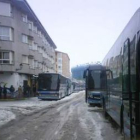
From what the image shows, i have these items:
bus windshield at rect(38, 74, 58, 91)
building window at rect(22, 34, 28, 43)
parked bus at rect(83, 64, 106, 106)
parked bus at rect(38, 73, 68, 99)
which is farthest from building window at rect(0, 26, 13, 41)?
parked bus at rect(83, 64, 106, 106)

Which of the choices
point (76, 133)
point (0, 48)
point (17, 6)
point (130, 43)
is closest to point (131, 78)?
point (130, 43)

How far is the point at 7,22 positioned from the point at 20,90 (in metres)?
9.33

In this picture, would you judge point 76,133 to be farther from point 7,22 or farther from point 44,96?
point 7,22

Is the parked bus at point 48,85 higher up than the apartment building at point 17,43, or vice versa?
the apartment building at point 17,43

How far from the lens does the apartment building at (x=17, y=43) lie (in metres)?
39.9

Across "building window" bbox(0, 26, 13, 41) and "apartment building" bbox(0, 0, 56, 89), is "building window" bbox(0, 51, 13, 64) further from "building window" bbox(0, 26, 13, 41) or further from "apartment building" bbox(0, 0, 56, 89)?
"building window" bbox(0, 26, 13, 41)

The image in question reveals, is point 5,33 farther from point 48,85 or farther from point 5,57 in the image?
point 48,85

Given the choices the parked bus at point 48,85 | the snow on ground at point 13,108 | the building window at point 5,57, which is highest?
the building window at point 5,57

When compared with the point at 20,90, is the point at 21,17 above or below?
above

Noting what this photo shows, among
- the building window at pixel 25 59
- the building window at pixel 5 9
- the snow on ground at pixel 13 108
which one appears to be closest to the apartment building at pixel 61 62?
the building window at pixel 25 59

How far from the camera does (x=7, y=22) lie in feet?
132

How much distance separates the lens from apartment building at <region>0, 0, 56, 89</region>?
131 ft

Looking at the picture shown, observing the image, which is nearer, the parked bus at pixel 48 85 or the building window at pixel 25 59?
the parked bus at pixel 48 85

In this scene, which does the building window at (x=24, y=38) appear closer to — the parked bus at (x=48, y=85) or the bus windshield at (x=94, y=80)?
the parked bus at (x=48, y=85)
